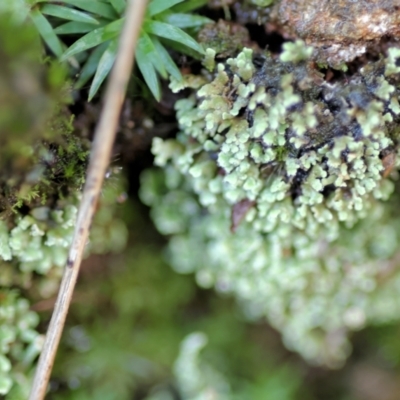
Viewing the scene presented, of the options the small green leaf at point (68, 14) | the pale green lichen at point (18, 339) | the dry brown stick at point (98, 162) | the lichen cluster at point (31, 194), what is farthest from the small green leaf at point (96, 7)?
the pale green lichen at point (18, 339)

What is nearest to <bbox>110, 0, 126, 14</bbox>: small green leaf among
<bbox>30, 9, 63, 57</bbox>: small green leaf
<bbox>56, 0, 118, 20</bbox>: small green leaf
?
<bbox>56, 0, 118, 20</bbox>: small green leaf

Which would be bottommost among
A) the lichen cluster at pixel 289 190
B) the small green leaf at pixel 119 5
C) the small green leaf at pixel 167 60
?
the lichen cluster at pixel 289 190

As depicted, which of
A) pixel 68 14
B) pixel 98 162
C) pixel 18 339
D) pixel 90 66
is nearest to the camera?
pixel 98 162

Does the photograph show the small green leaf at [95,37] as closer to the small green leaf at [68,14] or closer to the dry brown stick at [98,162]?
the small green leaf at [68,14]

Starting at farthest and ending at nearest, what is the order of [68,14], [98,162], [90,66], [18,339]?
[18,339] → [90,66] → [68,14] → [98,162]

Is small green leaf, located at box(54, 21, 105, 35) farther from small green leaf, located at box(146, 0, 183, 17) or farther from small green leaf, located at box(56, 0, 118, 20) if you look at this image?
small green leaf, located at box(146, 0, 183, 17)

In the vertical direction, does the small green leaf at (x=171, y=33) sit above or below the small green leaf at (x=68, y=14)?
below

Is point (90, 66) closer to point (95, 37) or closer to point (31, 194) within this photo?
point (95, 37)

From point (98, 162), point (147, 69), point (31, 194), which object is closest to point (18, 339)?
point (31, 194)
